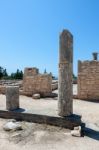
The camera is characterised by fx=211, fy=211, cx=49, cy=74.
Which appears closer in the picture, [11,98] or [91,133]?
[91,133]

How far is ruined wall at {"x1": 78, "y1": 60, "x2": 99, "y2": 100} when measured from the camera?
13.3m

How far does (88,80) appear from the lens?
13438mm

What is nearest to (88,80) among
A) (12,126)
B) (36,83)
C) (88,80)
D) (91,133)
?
(88,80)

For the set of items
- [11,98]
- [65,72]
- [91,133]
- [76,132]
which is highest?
[65,72]

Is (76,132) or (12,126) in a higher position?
(12,126)

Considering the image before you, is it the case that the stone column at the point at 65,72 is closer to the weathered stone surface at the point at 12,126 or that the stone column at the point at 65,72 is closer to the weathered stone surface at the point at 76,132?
the weathered stone surface at the point at 76,132

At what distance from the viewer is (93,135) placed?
696 centimetres

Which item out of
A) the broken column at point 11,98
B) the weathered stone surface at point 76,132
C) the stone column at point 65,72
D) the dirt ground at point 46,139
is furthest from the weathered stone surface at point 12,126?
the weathered stone surface at point 76,132

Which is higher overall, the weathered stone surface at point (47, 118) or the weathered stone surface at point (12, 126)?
the weathered stone surface at point (47, 118)

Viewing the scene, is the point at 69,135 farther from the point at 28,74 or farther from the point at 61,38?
the point at 28,74

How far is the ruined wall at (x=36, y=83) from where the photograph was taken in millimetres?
14268

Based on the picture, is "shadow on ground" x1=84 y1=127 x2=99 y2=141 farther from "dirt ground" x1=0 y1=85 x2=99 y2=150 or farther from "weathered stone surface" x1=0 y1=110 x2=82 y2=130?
"weathered stone surface" x1=0 y1=110 x2=82 y2=130

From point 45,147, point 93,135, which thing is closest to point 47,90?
point 93,135

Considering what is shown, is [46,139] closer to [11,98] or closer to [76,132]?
[76,132]
